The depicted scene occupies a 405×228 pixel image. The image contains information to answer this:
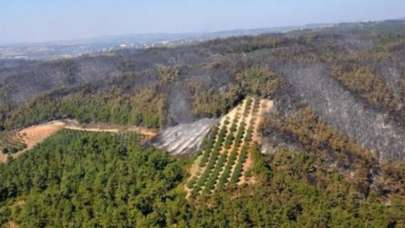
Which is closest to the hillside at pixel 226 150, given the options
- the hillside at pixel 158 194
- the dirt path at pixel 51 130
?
the hillside at pixel 158 194

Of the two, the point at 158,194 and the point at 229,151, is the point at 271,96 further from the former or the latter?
the point at 158,194

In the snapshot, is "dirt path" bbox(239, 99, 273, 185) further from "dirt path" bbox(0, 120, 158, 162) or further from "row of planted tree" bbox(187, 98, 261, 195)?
"dirt path" bbox(0, 120, 158, 162)

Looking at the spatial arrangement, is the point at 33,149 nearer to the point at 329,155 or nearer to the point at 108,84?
the point at 108,84

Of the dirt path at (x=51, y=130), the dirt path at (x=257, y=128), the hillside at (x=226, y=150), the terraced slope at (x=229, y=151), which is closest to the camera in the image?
the hillside at (x=226, y=150)

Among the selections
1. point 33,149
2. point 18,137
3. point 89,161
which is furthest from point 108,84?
point 89,161

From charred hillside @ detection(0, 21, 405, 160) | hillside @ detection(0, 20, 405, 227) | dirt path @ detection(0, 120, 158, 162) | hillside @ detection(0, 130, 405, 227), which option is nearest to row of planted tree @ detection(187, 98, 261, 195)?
hillside @ detection(0, 20, 405, 227)

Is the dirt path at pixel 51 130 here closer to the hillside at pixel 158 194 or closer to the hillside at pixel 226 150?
the hillside at pixel 226 150

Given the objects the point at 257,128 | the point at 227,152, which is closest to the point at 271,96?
the point at 257,128

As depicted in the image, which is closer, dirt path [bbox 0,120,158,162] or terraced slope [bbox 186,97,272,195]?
terraced slope [bbox 186,97,272,195]
